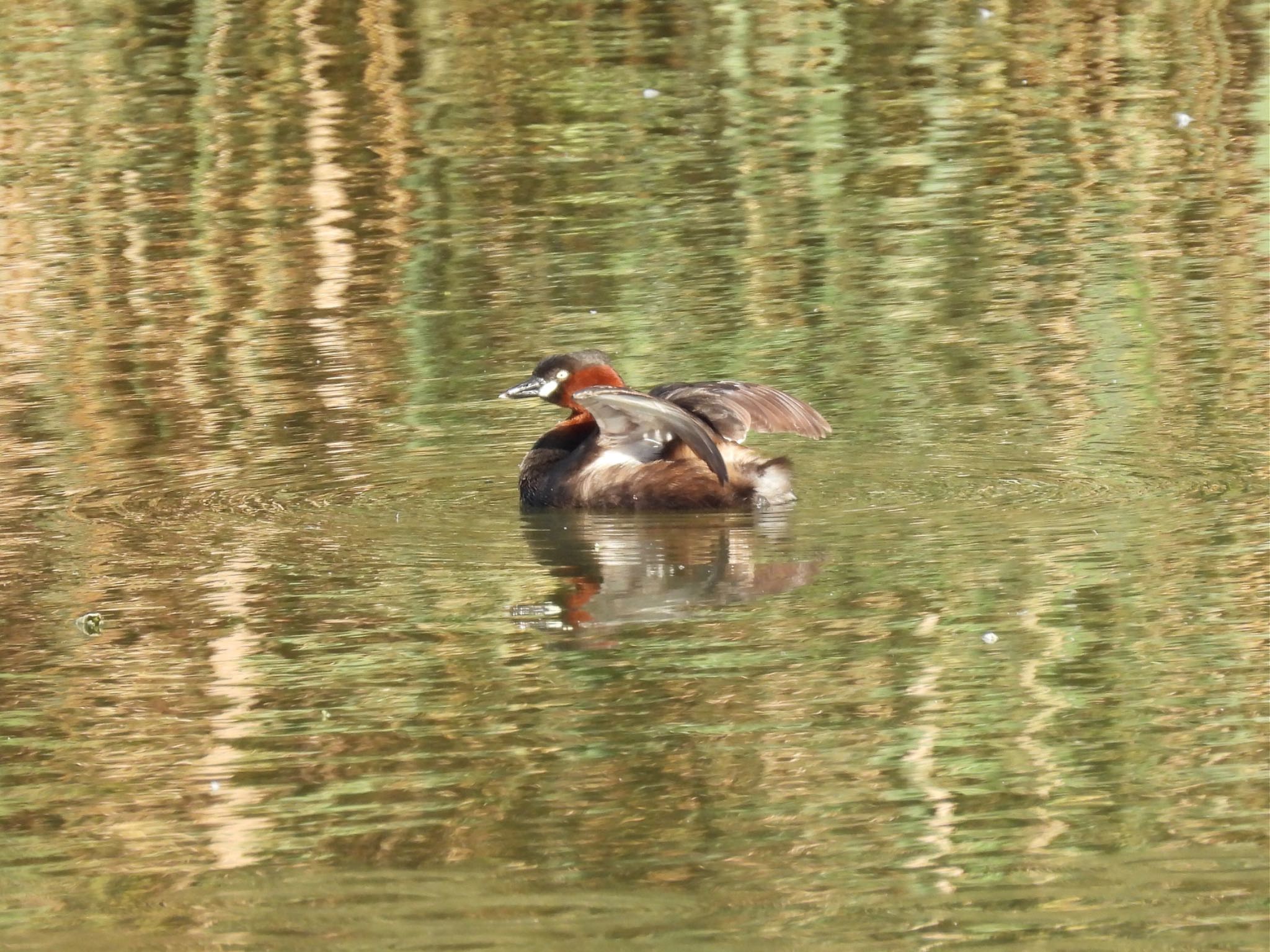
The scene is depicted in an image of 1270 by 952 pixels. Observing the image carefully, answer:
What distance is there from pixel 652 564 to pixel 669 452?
867mm

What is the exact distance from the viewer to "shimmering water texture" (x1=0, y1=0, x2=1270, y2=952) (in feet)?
16.5

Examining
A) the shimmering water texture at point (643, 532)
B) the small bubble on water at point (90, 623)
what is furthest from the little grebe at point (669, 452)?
the small bubble on water at point (90, 623)

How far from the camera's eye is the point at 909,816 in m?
5.21

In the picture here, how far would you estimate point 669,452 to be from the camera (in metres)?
8.66

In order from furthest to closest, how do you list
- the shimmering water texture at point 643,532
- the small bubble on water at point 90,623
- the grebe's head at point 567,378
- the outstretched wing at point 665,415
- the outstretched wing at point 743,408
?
1. the grebe's head at point 567,378
2. the outstretched wing at point 743,408
3. the outstretched wing at point 665,415
4. the small bubble on water at point 90,623
5. the shimmering water texture at point 643,532

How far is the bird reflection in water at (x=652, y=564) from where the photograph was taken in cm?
723

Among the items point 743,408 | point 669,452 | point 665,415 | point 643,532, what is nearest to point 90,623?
point 643,532

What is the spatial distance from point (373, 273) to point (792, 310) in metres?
2.47

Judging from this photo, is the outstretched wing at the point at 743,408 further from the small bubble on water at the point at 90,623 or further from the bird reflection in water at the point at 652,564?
the small bubble on water at the point at 90,623

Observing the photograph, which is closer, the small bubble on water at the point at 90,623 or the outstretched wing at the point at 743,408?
the small bubble on water at the point at 90,623

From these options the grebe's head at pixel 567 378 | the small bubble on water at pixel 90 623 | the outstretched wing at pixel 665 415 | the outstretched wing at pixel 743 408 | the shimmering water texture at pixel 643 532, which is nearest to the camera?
the shimmering water texture at pixel 643 532

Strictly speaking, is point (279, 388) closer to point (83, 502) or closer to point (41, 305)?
point (83, 502)

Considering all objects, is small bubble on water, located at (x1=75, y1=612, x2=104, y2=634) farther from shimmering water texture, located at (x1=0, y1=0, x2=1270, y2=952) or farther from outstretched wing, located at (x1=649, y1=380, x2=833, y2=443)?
outstretched wing, located at (x1=649, y1=380, x2=833, y2=443)

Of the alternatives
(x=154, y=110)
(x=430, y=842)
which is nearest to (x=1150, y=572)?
(x=430, y=842)
